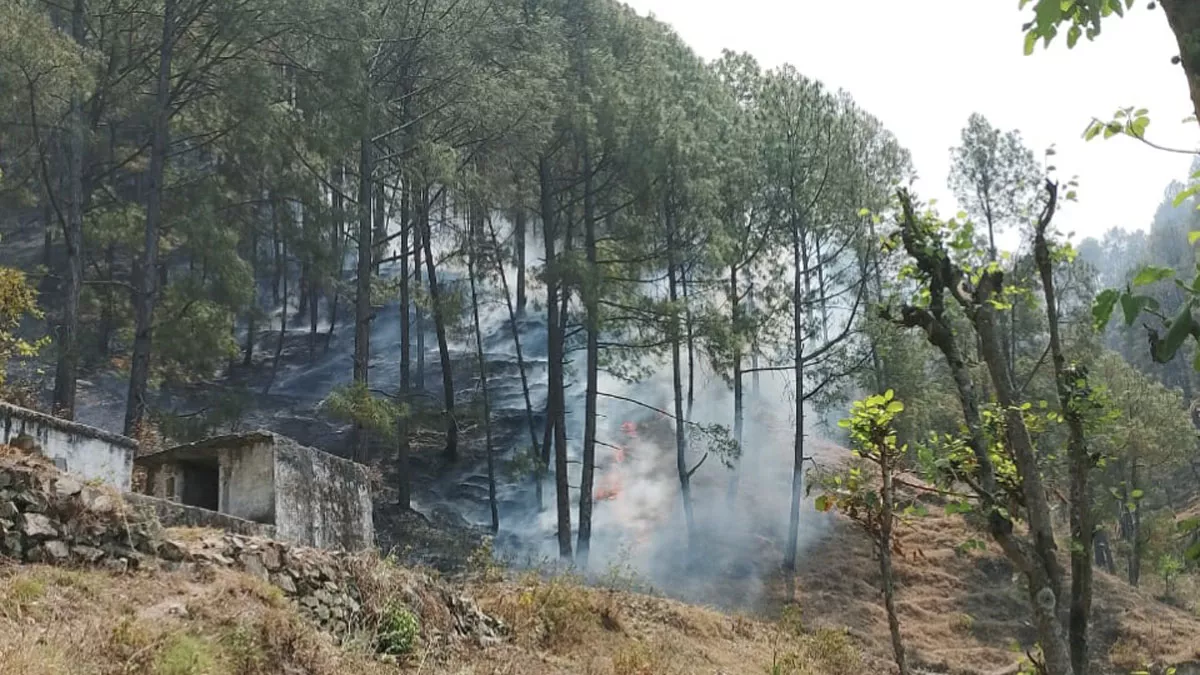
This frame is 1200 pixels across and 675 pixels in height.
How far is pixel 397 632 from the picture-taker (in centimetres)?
978

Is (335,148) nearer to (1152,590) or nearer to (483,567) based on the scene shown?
(483,567)

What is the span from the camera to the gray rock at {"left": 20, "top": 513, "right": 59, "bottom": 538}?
26.6 ft

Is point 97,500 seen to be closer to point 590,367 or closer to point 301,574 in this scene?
point 301,574

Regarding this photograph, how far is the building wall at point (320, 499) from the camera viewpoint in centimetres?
1227

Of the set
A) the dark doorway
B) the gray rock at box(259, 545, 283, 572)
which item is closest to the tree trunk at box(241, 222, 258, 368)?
the dark doorway

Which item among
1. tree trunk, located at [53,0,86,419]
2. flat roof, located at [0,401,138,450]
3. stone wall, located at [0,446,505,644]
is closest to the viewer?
stone wall, located at [0,446,505,644]

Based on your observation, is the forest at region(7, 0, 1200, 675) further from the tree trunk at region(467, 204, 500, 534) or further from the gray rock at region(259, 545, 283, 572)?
the gray rock at region(259, 545, 283, 572)

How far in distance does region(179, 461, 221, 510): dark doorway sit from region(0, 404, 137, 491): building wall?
1.21 metres

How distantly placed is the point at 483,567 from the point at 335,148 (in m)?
8.42

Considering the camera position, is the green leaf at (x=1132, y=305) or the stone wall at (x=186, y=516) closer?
the green leaf at (x=1132, y=305)

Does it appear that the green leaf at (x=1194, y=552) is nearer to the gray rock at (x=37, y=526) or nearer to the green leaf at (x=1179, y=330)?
the green leaf at (x=1179, y=330)

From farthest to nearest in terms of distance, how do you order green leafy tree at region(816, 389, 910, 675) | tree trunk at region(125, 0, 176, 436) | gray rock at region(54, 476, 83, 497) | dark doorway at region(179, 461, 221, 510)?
1. tree trunk at region(125, 0, 176, 436)
2. dark doorway at region(179, 461, 221, 510)
3. gray rock at region(54, 476, 83, 497)
4. green leafy tree at region(816, 389, 910, 675)

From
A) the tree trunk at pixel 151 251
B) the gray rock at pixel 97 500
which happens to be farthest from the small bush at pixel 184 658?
the tree trunk at pixel 151 251

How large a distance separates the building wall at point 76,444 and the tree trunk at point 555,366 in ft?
34.9
